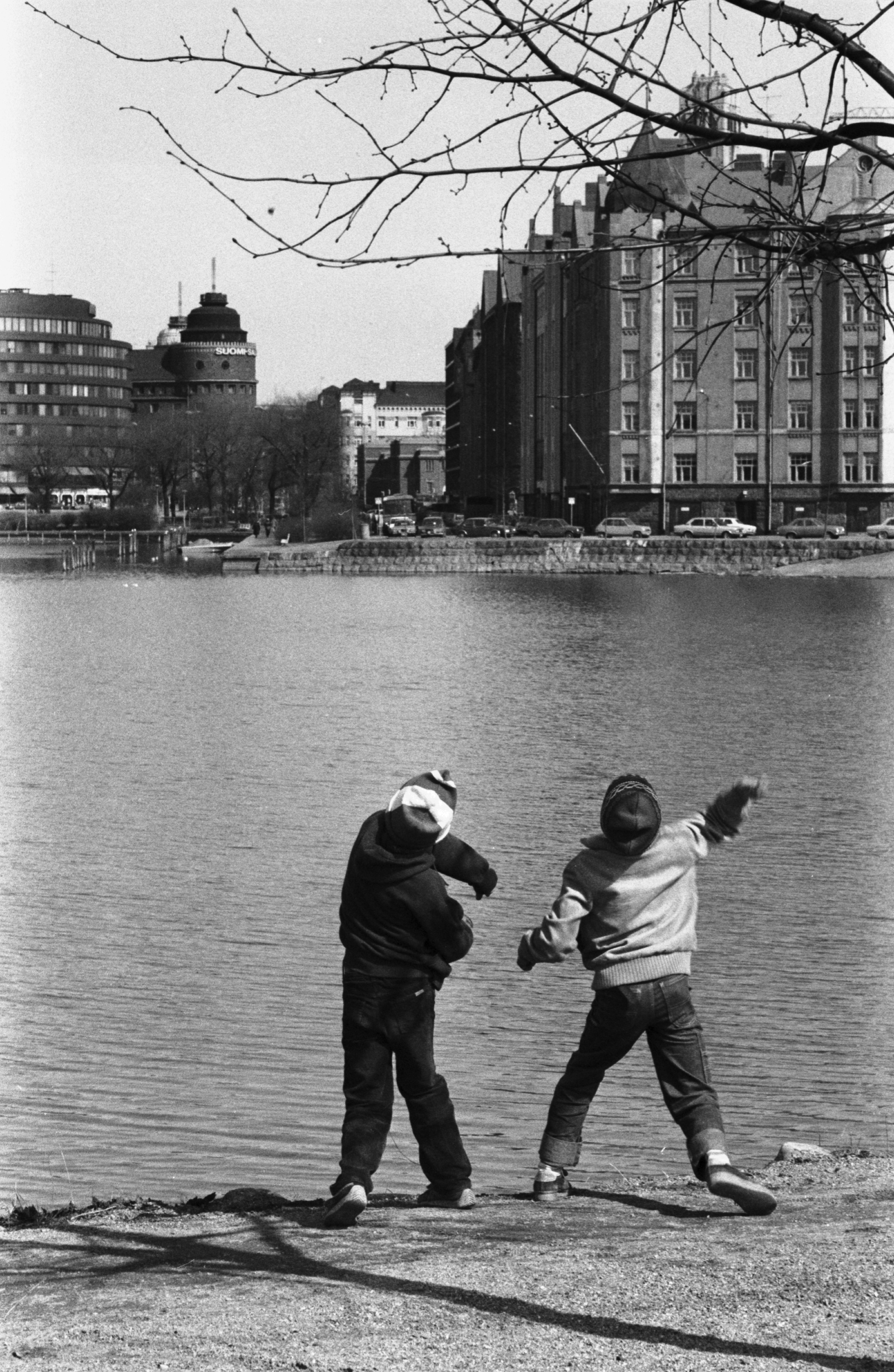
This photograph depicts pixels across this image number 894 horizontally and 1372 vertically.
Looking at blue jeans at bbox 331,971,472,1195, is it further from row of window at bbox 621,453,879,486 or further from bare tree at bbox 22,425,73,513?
bare tree at bbox 22,425,73,513

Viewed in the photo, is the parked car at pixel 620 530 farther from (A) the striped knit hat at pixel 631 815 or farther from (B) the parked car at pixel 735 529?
(A) the striped knit hat at pixel 631 815

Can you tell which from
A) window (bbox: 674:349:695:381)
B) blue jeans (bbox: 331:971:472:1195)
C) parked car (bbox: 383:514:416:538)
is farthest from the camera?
parked car (bbox: 383:514:416:538)

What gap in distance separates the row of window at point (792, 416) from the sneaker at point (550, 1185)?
9258 cm

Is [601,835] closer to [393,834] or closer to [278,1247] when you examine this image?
[393,834]

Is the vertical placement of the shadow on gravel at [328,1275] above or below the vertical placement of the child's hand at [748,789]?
below

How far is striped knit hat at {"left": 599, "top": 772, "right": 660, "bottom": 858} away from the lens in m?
7.17

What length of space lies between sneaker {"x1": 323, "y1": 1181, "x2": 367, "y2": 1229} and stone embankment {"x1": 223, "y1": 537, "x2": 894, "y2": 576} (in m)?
84.0

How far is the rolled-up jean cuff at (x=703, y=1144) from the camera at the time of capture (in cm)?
743

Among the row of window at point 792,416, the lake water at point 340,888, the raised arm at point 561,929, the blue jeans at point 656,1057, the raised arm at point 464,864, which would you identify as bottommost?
the lake water at point 340,888

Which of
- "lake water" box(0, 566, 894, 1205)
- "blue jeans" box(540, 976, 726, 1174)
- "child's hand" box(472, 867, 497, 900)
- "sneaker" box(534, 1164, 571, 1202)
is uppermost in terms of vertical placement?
"child's hand" box(472, 867, 497, 900)

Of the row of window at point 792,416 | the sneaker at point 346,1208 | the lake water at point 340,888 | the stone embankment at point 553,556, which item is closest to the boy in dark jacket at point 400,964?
the sneaker at point 346,1208

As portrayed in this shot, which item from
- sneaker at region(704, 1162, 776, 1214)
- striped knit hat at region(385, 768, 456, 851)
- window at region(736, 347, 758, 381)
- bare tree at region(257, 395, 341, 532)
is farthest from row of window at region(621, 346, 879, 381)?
sneaker at region(704, 1162, 776, 1214)

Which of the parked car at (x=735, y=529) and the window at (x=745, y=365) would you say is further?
the window at (x=745, y=365)

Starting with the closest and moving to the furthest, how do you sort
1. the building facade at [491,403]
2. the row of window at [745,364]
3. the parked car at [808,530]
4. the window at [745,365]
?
the parked car at [808,530]
the row of window at [745,364]
the window at [745,365]
the building facade at [491,403]
